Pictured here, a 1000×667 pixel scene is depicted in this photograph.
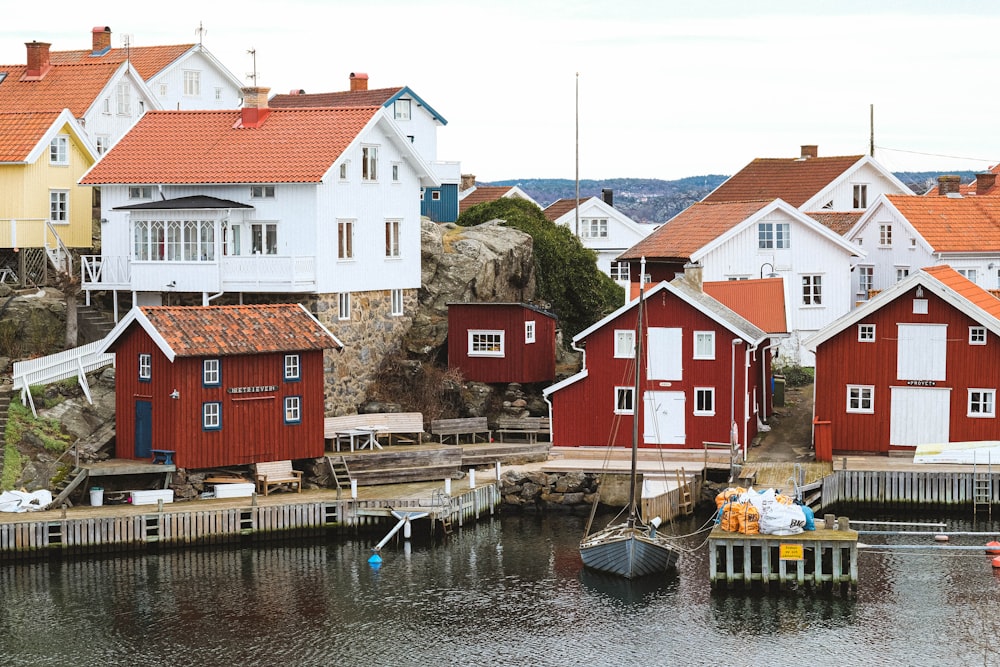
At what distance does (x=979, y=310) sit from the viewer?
47656 millimetres

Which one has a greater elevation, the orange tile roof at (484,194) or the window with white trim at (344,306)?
the orange tile roof at (484,194)

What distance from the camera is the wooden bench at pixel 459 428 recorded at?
50312 mm

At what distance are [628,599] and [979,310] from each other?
50.8 feet

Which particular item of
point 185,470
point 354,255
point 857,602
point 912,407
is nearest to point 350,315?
point 354,255

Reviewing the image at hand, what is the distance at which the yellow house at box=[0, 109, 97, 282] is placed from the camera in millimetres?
54531

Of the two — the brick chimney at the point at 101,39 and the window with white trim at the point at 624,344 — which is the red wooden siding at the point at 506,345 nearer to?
the window with white trim at the point at 624,344

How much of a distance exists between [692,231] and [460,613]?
30111 millimetres

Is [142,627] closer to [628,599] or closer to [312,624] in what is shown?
[312,624]

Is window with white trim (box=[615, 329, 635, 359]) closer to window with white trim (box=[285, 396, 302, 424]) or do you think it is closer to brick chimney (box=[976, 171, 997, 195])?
window with white trim (box=[285, 396, 302, 424])

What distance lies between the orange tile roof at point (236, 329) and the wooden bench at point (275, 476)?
3100 millimetres

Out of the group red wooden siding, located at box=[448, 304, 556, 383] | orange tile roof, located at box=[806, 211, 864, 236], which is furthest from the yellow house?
orange tile roof, located at box=[806, 211, 864, 236]

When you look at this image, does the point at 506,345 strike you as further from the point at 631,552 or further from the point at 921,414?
the point at 631,552

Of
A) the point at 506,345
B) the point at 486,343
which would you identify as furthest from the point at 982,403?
→ the point at 486,343

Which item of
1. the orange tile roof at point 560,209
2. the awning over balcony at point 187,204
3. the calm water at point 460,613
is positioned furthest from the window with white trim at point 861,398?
the orange tile roof at point 560,209
